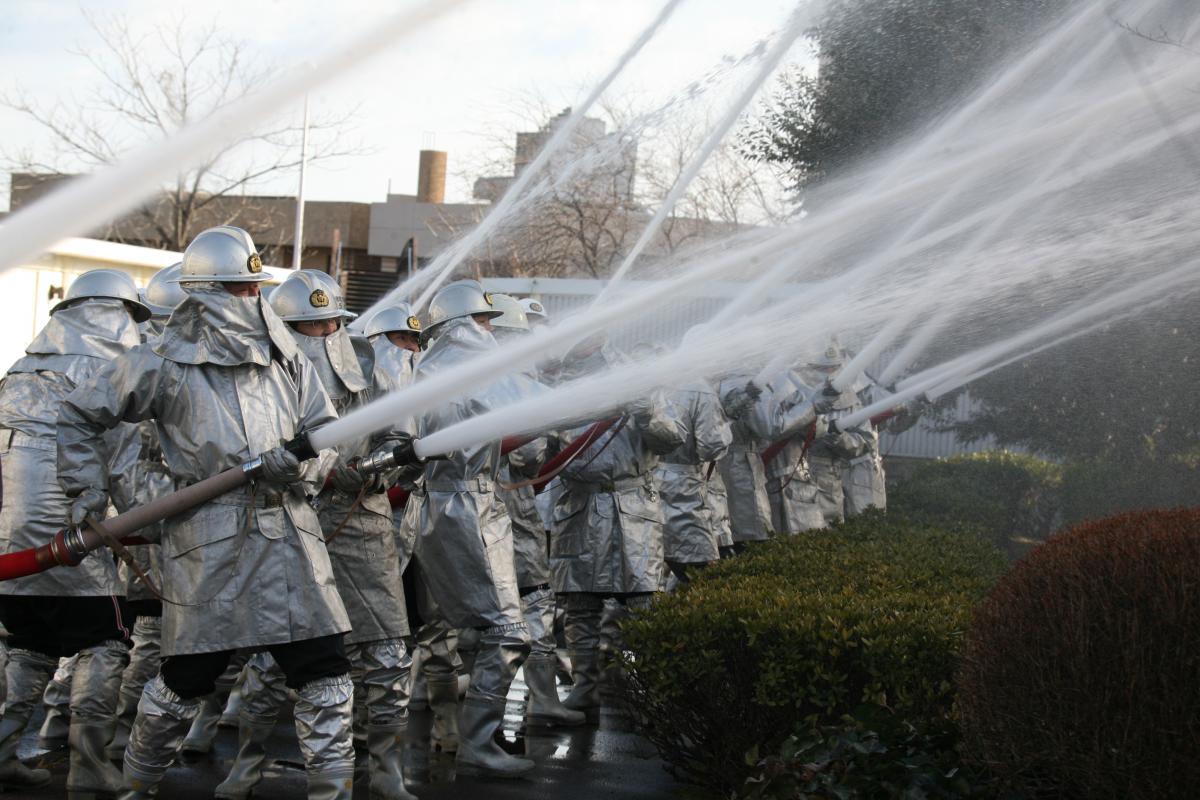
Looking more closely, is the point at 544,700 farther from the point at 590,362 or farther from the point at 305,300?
the point at 305,300

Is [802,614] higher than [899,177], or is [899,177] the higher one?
[899,177]

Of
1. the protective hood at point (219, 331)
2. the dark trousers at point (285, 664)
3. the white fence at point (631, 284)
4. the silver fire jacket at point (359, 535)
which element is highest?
the white fence at point (631, 284)

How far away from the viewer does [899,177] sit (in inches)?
348

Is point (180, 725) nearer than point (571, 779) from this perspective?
Yes

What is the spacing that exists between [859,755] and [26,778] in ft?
13.1

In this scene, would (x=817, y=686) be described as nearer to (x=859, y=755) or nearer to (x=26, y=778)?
(x=859, y=755)

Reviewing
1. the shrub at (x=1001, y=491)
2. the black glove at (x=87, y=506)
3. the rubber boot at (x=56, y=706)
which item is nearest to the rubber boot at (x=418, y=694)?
the rubber boot at (x=56, y=706)

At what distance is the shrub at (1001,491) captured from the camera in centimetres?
1398

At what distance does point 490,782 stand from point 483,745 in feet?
0.67

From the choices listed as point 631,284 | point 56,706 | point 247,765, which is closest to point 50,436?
point 56,706

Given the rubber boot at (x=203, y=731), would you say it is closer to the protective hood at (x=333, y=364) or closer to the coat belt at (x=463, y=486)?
the coat belt at (x=463, y=486)

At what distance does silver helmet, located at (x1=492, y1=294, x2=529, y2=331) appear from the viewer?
8.31 m

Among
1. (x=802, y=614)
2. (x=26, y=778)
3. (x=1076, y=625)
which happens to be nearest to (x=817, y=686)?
(x=802, y=614)

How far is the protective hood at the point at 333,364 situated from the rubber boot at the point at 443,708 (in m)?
1.74
